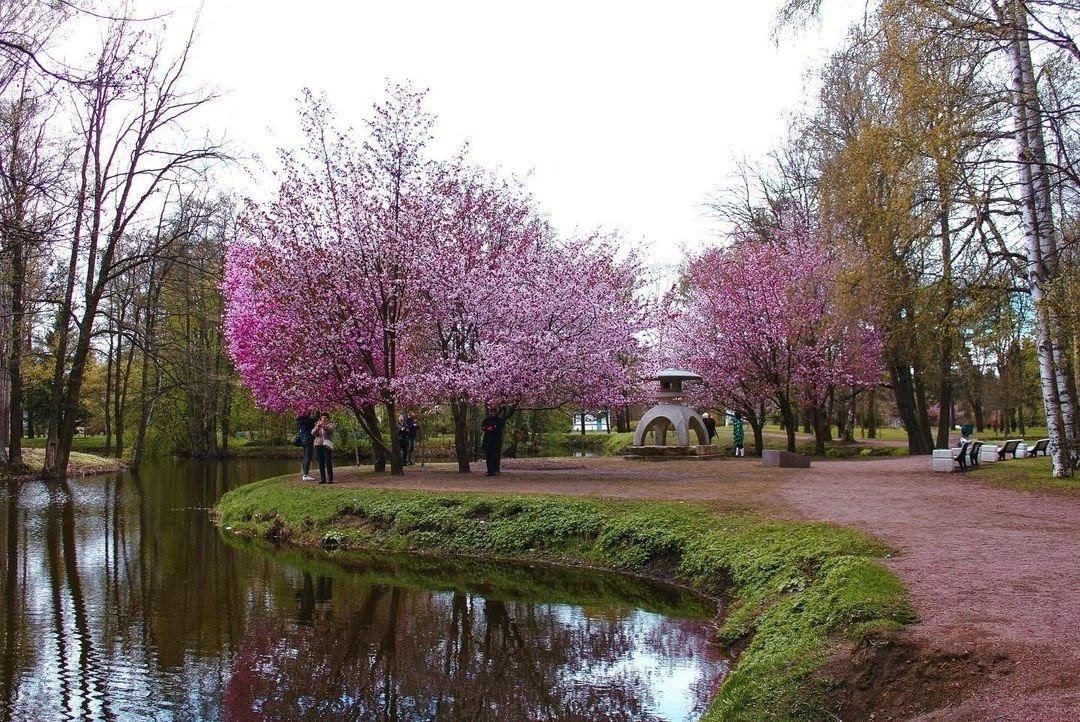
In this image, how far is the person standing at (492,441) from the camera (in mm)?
18828

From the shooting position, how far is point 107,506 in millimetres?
19953

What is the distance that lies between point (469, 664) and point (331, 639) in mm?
1635

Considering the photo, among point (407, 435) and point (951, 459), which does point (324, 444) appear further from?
point (951, 459)

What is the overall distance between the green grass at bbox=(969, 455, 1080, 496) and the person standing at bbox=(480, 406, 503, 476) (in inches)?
382

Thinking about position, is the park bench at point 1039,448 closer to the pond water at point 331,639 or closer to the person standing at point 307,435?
the pond water at point 331,639

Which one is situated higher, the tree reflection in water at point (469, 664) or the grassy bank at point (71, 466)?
the grassy bank at point (71, 466)

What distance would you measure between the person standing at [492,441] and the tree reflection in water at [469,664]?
8.60 metres

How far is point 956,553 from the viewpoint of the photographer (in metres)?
8.63

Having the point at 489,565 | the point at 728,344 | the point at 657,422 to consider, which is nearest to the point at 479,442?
the point at 657,422

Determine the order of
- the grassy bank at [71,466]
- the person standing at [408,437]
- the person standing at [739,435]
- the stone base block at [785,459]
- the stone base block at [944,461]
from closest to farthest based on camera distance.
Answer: the stone base block at [944,461] → the stone base block at [785,459] → the person standing at [408,437] → the grassy bank at [71,466] → the person standing at [739,435]

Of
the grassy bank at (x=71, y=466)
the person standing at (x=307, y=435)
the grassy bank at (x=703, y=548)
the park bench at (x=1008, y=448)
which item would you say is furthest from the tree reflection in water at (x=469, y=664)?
the grassy bank at (x=71, y=466)

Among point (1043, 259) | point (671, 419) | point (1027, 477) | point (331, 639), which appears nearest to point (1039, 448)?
point (1027, 477)

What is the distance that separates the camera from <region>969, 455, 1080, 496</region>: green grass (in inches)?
541

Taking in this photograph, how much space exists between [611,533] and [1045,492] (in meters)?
7.09
